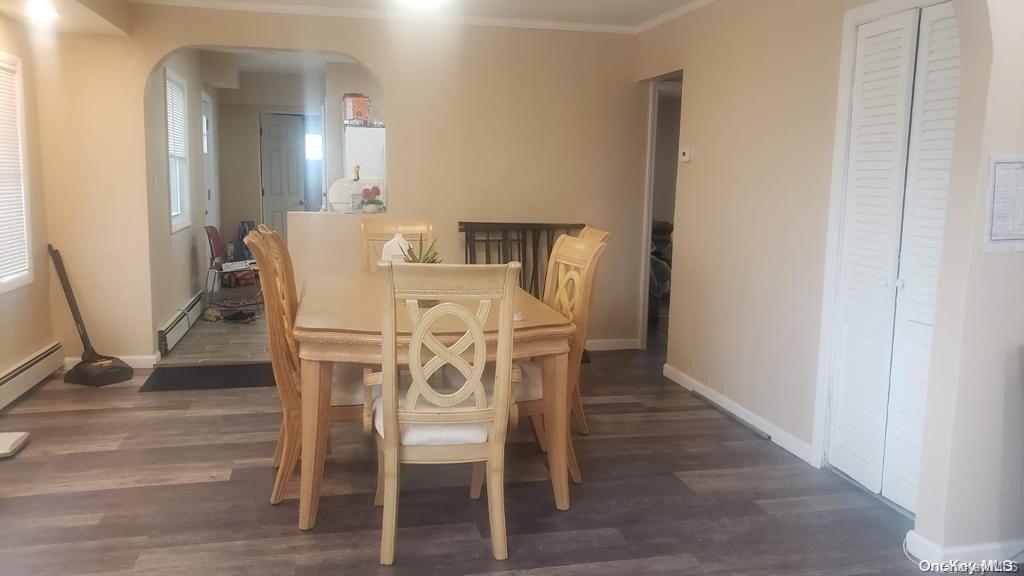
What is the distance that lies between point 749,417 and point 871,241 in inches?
49.8

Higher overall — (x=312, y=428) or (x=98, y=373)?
(x=312, y=428)

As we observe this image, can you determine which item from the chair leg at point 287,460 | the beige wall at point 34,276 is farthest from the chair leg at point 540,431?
the beige wall at point 34,276

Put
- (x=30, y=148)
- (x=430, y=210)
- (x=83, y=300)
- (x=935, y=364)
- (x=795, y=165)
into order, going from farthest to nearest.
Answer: (x=430, y=210)
(x=83, y=300)
(x=30, y=148)
(x=795, y=165)
(x=935, y=364)

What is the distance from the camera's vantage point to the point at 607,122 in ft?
17.5

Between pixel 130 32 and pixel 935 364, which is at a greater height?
pixel 130 32

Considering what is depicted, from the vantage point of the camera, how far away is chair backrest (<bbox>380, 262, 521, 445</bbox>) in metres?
2.22

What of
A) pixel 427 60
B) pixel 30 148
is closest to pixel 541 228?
pixel 427 60

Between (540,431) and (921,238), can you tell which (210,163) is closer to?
(540,431)

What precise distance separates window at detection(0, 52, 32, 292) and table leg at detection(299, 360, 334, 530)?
8.19 feet

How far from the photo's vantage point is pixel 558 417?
2.80 metres

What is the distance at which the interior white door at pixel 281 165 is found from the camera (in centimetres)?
907

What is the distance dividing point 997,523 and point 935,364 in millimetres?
597

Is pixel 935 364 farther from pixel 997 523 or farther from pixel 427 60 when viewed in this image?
pixel 427 60

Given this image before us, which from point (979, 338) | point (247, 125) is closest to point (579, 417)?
point (979, 338)
